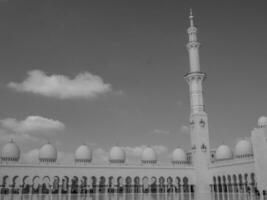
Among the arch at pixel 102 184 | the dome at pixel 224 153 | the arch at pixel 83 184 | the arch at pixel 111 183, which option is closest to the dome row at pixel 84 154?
the arch at pixel 83 184

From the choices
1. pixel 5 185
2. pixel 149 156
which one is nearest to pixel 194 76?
pixel 149 156

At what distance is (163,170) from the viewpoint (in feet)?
109

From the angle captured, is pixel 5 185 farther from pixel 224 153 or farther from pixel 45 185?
pixel 224 153

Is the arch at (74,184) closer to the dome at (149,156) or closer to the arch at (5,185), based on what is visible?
the arch at (5,185)

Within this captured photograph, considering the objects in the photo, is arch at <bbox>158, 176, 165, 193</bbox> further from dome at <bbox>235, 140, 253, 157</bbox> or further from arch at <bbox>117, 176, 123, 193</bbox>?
dome at <bbox>235, 140, 253, 157</bbox>

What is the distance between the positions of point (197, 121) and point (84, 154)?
11.8 meters

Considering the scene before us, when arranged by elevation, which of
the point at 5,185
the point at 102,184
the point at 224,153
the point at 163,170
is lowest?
the point at 5,185

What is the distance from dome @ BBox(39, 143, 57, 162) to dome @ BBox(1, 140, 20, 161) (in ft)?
6.85

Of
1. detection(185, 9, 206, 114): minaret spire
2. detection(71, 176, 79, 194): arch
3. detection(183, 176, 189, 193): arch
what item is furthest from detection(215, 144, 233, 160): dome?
detection(71, 176, 79, 194): arch

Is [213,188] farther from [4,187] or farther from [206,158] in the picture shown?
[4,187]

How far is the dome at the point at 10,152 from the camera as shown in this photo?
29.6 meters

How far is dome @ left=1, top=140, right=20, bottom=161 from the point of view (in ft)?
97.1

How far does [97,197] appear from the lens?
25.9 m

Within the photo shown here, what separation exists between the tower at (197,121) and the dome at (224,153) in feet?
3.74
